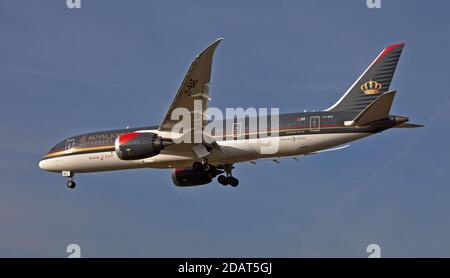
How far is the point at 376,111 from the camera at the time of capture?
1575 inches

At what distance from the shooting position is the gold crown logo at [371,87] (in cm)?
4408

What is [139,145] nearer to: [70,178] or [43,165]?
[70,178]

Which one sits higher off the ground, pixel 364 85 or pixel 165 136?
pixel 364 85

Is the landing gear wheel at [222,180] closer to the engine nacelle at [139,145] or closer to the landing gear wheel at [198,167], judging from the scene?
the landing gear wheel at [198,167]

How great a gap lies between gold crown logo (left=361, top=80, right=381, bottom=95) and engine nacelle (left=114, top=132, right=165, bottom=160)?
1107cm

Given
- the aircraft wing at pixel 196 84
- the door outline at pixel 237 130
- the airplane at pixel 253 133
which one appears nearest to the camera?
the aircraft wing at pixel 196 84

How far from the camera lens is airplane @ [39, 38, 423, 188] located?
40.7 m

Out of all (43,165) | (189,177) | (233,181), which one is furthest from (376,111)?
(43,165)

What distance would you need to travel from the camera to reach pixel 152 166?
149 feet

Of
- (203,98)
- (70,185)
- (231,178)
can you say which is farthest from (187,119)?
(70,185)

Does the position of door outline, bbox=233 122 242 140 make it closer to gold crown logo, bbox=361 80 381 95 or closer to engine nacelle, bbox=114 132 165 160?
engine nacelle, bbox=114 132 165 160

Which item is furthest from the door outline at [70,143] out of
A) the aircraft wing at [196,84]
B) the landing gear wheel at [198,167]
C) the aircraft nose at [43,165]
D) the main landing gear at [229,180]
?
the aircraft wing at [196,84]

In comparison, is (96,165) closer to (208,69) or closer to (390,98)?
(208,69)

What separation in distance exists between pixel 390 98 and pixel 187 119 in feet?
31.8
